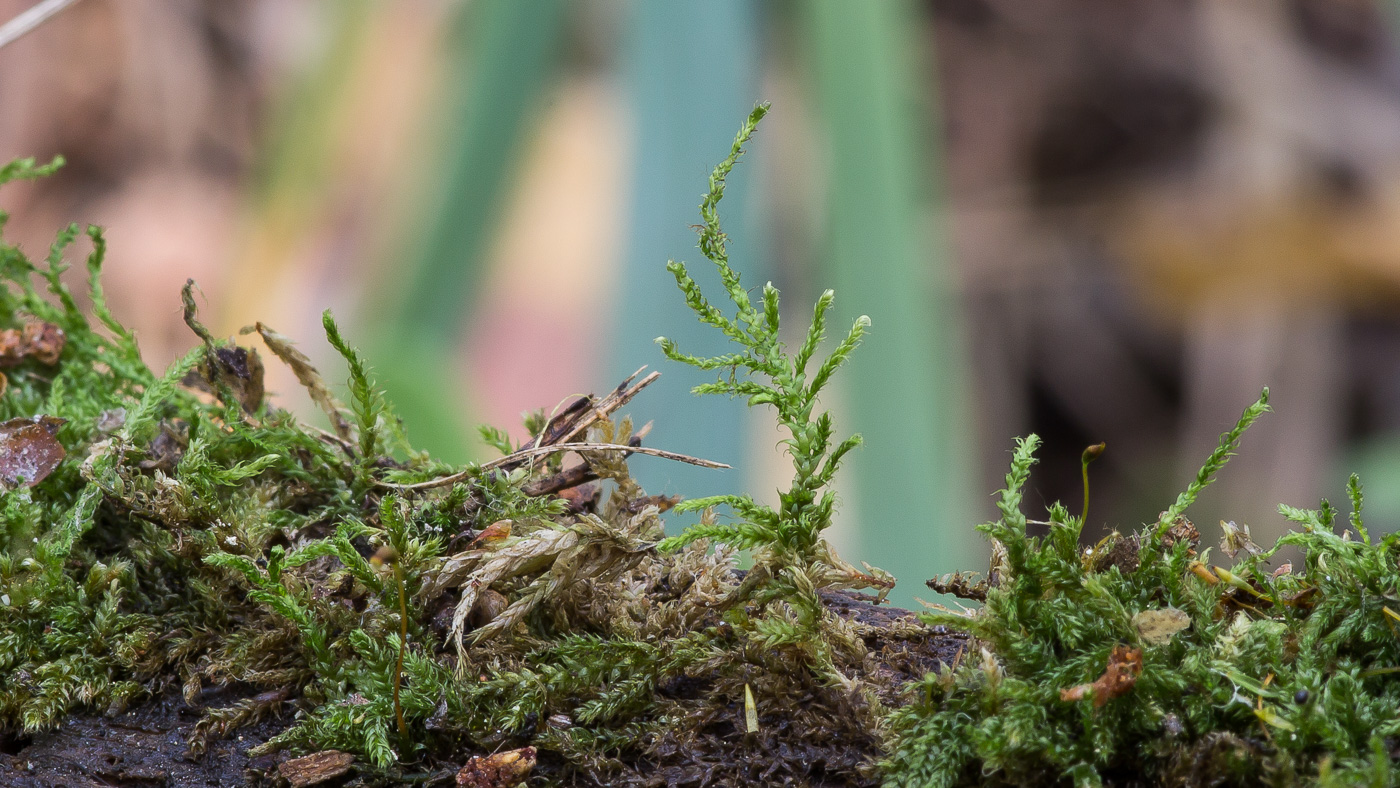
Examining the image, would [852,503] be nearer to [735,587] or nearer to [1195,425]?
[1195,425]

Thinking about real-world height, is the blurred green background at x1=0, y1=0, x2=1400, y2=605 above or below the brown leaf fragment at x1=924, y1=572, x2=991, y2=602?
above

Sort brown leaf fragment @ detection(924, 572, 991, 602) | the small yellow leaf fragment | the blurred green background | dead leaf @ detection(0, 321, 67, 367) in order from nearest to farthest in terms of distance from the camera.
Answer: the small yellow leaf fragment, brown leaf fragment @ detection(924, 572, 991, 602), dead leaf @ detection(0, 321, 67, 367), the blurred green background

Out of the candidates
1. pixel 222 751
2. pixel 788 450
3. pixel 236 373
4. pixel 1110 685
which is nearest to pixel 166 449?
pixel 236 373

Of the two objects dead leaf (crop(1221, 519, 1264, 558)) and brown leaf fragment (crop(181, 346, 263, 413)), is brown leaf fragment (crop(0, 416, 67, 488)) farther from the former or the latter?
dead leaf (crop(1221, 519, 1264, 558))

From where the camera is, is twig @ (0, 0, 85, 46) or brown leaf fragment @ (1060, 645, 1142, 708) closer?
brown leaf fragment @ (1060, 645, 1142, 708)

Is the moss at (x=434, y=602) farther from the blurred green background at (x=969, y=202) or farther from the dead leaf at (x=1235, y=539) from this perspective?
the blurred green background at (x=969, y=202)

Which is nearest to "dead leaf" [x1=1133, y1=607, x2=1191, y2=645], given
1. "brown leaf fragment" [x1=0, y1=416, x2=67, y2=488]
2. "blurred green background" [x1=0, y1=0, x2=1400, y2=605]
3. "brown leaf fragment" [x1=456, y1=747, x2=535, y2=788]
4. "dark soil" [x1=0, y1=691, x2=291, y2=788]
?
"brown leaf fragment" [x1=456, y1=747, x2=535, y2=788]

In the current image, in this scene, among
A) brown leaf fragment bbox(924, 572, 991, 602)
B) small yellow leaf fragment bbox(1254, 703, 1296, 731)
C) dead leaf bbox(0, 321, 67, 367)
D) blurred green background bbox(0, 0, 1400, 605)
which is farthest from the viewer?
blurred green background bbox(0, 0, 1400, 605)

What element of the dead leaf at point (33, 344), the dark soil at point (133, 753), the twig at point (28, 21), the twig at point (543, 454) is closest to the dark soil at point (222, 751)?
the dark soil at point (133, 753)
